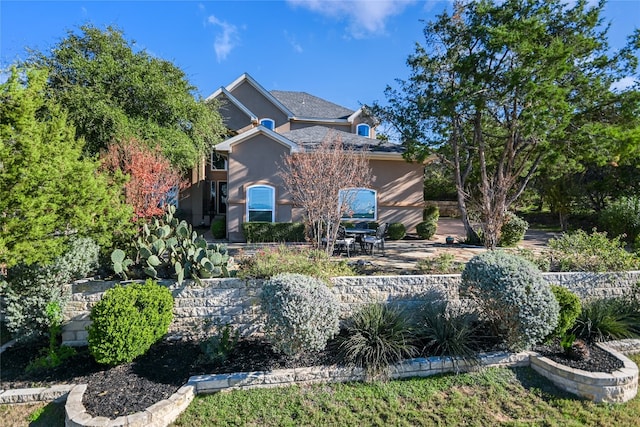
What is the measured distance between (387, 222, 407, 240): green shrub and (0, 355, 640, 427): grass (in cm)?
1007

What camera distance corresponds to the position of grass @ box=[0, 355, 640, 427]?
13.9 feet

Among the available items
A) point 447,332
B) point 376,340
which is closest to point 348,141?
point 447,332

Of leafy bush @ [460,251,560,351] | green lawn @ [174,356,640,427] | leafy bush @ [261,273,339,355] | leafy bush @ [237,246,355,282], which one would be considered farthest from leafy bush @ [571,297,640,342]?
leafy bush @ [261,273,339,355]

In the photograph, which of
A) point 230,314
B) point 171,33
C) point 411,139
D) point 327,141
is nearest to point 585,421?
point 230,314

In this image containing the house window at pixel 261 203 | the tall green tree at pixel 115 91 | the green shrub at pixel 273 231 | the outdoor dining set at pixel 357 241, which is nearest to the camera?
the outdoor dining set at pixel 357 241

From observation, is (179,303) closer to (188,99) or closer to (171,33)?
(171,33)

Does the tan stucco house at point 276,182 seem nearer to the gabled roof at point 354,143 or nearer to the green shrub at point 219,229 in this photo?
the gabled roof at point 354,143

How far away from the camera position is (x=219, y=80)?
21.9 metres

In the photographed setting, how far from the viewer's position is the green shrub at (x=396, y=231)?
15.0 metres

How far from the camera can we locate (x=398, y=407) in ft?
14.7

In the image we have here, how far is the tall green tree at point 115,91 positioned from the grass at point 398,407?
10.4 meters

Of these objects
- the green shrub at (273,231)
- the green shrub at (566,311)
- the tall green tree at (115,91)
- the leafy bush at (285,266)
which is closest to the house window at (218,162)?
the tall green tree at (115,91)

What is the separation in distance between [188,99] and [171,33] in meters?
4.10

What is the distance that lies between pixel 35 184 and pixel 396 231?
1319cm
